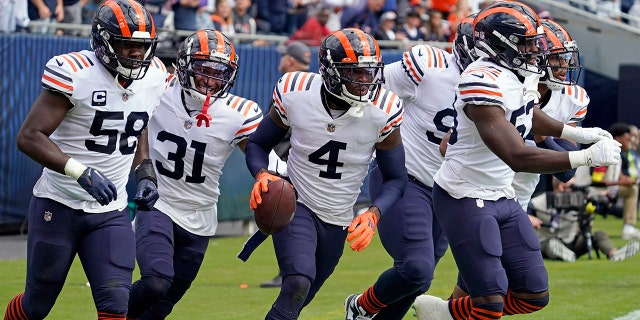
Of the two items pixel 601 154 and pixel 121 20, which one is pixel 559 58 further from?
pixel 121 20

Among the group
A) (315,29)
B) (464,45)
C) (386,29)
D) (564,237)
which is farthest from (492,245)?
(386,29)

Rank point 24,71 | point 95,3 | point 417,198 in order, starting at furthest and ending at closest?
point 95,3, point 24,71, point 417,198

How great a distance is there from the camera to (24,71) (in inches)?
447

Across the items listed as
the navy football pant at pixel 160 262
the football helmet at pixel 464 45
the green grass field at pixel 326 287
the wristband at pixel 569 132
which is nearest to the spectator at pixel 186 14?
the green grass field at pixel 326 287

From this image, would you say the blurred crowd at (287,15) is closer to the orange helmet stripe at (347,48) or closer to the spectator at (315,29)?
the spectator at (315,29)

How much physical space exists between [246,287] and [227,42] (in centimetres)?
351

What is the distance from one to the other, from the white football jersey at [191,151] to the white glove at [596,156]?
5.98 feet

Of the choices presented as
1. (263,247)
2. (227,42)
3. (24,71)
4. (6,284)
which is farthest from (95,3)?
(227,42)

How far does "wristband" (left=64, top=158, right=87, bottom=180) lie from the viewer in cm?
519

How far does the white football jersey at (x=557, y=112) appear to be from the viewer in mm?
6641

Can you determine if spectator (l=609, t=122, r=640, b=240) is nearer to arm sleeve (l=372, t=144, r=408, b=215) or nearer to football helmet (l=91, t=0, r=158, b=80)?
arm sleeve (l=372, t=144, r=408, b=215)

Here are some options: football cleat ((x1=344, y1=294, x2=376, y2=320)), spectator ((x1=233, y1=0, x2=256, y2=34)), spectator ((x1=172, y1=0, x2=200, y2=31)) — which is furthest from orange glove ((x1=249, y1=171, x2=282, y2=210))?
spectator ((x1=233, y1=0, x2=256, y2=34))

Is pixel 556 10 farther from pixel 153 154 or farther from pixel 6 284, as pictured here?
pixel 153 154

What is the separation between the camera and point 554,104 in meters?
6.65
